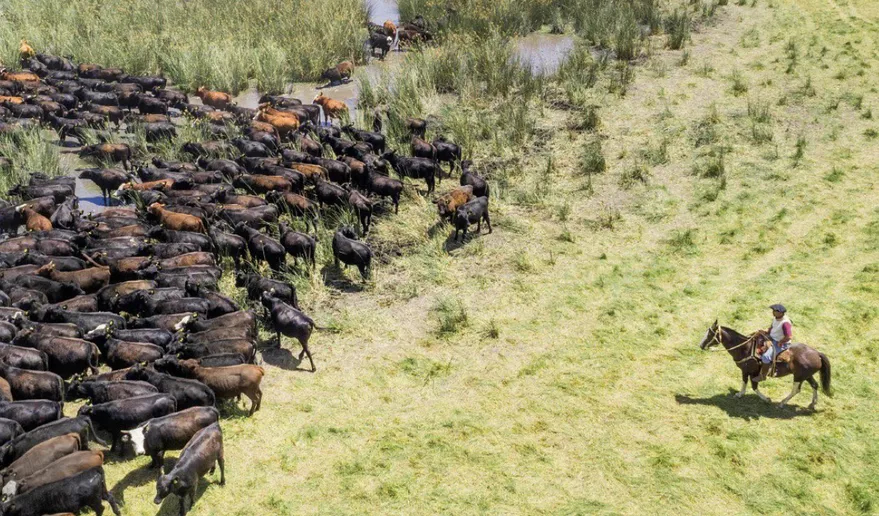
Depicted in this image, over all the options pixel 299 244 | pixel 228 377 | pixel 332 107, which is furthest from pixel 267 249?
pixel 332 107

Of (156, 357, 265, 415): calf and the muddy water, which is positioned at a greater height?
the muddy water

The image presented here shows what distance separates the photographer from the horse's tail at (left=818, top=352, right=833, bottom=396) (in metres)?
8.92

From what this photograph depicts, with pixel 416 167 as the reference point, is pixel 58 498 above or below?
below

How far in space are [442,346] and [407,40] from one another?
17.2 meters

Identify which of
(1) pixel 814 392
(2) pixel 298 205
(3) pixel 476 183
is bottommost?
(1) pixel 814 392

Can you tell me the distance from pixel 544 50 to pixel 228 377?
19359 mm

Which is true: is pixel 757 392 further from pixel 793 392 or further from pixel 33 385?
pixel 33 385

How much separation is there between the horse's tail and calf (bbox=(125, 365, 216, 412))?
25.8ft

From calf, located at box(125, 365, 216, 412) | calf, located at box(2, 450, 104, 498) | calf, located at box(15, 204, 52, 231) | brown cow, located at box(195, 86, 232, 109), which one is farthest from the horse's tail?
brown cow, located at box(195, 86, 232, 109)

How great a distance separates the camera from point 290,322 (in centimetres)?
1032

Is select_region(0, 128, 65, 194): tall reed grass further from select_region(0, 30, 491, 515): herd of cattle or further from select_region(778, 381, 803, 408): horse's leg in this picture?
select_region(778, 381, 803, 408): horse's leg

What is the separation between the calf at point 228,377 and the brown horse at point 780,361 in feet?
20.1

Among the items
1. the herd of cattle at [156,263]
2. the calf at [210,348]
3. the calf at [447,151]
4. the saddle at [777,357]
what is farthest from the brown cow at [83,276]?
the saddle at [777,357]

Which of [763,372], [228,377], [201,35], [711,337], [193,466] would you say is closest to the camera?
[193,466]
